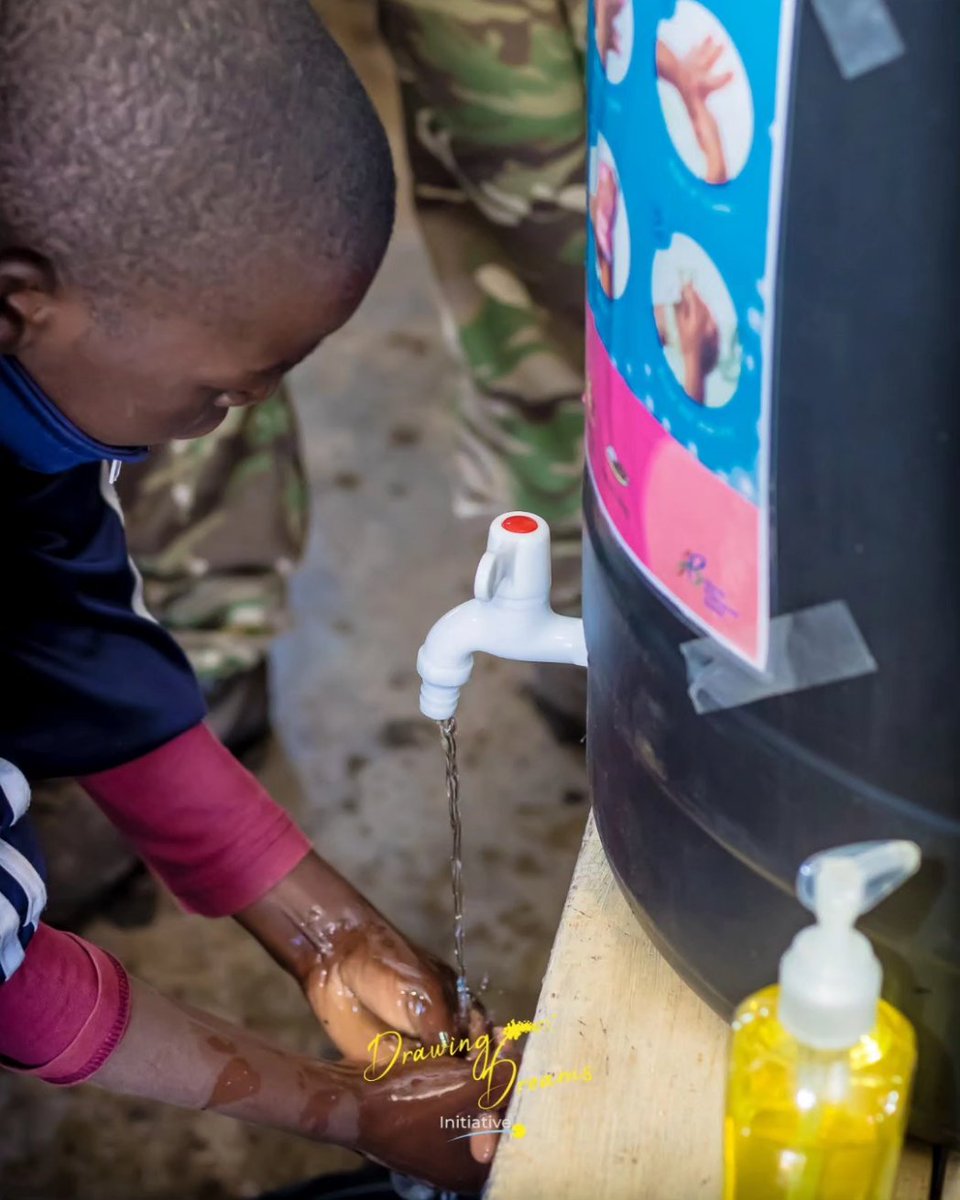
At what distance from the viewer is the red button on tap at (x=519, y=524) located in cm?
68

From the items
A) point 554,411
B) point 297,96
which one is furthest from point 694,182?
point 554,411

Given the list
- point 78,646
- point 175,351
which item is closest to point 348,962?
point 78,646

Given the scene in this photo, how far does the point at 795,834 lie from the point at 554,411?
101 cm

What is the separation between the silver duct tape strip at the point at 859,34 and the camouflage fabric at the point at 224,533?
1.07 m

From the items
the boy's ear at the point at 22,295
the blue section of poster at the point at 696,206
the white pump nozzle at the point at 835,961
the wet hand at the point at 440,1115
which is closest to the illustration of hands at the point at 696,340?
the blue section of poster at the point at 696,206

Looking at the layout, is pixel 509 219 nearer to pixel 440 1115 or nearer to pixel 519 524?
pixel 519 524

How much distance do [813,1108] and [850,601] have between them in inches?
6.5

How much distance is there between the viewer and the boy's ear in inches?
22.5

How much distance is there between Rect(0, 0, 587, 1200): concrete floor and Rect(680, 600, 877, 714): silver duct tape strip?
782 mm

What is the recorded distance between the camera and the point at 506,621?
689mm

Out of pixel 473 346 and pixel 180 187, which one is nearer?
pixel 180 187

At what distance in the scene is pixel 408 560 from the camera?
6.00 feet

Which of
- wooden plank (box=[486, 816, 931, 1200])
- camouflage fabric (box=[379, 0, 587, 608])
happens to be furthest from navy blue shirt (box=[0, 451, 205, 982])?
camouflage fabric (box=[379, 0, 587, 608])

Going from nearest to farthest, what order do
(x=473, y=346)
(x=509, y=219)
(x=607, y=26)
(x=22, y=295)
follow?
(x=607, y=26) → (x=22, y=295) → (x=509, y=219) → (x=473, y=346)
